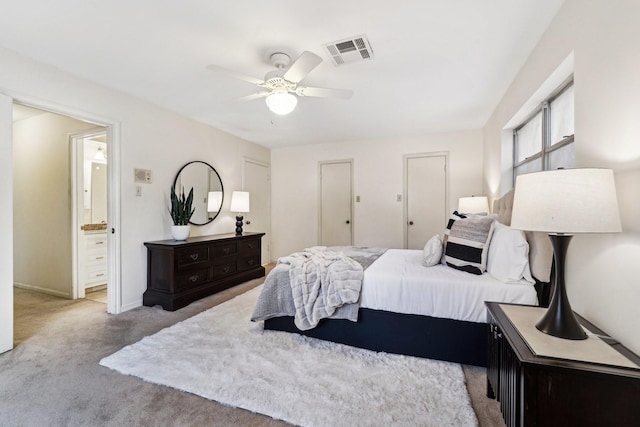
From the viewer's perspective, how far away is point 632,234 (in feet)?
3.71

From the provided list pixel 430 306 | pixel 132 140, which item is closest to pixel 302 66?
pixel 430 306

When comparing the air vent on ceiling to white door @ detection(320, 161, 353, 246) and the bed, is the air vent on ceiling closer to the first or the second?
the bed

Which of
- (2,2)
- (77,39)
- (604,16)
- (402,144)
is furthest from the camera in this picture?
(402,144)

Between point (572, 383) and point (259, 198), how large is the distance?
16.1 feet

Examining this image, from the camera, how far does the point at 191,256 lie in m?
3.25

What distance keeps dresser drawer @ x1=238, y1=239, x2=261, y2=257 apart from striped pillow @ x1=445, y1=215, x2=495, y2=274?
279 centimetres

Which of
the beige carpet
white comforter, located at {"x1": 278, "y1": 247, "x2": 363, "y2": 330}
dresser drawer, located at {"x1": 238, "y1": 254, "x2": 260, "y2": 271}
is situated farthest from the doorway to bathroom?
white comforter, located at {"x1": 278, "y1": 247, "x2": 363, "y2": 330}

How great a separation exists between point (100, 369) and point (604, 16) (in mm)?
3501

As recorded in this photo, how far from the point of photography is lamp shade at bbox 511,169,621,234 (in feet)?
3.37

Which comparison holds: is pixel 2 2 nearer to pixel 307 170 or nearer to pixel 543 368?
pixel 543 368

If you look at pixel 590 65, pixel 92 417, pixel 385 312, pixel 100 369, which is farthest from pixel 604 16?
pixel 100 369

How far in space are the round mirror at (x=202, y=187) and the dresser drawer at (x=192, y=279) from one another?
0.80 metres

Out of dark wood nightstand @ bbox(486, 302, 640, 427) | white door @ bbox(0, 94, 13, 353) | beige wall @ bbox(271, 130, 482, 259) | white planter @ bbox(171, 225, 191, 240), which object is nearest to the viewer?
dark wood nightstand @ bbox(486, 302, 640, 427)

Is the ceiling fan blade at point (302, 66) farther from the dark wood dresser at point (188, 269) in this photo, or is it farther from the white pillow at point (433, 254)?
the dark wood dresser at point (188, 269)
